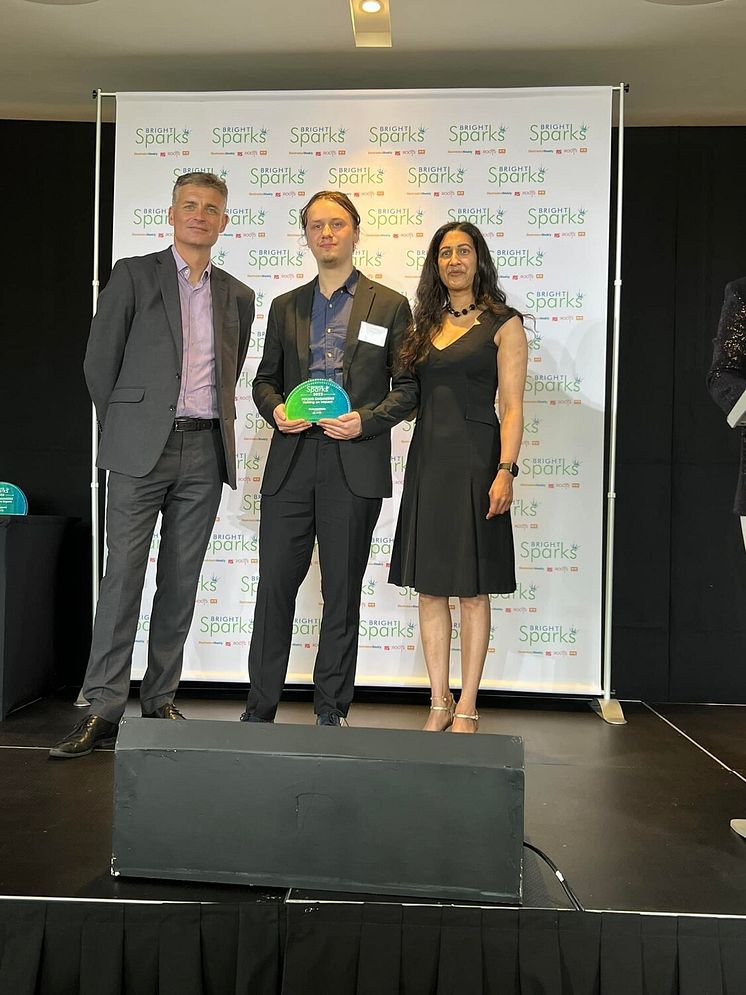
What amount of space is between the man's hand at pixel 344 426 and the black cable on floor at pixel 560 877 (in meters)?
1.37

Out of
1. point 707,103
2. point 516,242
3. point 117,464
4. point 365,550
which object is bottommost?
point 365,550

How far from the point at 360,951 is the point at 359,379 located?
1885 mm

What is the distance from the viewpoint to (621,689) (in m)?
4.50

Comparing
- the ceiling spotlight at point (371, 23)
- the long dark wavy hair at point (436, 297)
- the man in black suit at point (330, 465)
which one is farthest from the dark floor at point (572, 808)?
the ceiling spotlight at point (371, 23)

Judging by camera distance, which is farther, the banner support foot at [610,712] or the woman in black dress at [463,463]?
the banner support foot at [610,712]

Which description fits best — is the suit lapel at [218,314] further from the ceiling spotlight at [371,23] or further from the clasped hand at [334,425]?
the ceiling spotlight at [371,23]

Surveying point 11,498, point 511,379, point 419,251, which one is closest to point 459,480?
point 511,379

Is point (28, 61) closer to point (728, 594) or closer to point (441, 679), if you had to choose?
point (441, 679)

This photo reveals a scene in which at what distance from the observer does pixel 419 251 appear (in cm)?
411

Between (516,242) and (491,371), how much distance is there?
1.16 m

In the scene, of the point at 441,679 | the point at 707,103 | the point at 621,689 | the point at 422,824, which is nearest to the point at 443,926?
the point at 422,824

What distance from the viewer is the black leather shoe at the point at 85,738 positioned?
9.82 feet

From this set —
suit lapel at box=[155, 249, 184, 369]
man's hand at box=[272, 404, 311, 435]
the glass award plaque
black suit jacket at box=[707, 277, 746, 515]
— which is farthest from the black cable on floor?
the glass award plaque

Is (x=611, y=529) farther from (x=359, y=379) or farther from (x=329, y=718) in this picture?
(x=329, y=718)
